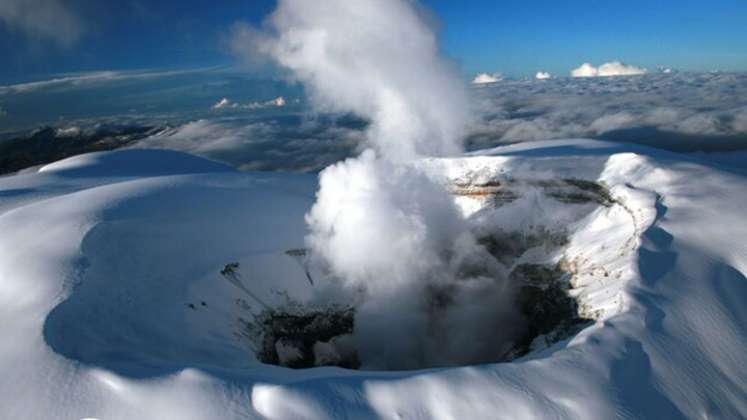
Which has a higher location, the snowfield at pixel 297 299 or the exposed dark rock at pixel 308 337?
the snowfield at pixel 297 299

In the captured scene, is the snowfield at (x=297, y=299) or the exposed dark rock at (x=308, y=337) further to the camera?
the exposed dark rock at (x=308, y=337)

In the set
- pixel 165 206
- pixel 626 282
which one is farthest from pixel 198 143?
pixel 626 282

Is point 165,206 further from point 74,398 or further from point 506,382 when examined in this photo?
point 506,382

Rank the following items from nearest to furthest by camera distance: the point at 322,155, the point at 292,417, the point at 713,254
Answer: the point at 292,417, the point at 713,254, the point at 322,155

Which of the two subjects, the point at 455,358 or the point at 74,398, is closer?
the point at 74,398

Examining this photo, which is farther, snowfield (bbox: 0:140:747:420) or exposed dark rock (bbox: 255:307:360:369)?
exposed dark rock (bbox: 255:307:360:369)

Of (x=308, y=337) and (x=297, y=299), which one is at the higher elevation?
(x=297, y=299)

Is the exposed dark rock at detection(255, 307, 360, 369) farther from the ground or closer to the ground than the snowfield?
closer to the ground

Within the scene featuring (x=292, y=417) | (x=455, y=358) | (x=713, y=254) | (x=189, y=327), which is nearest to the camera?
(x=292, y=417)
